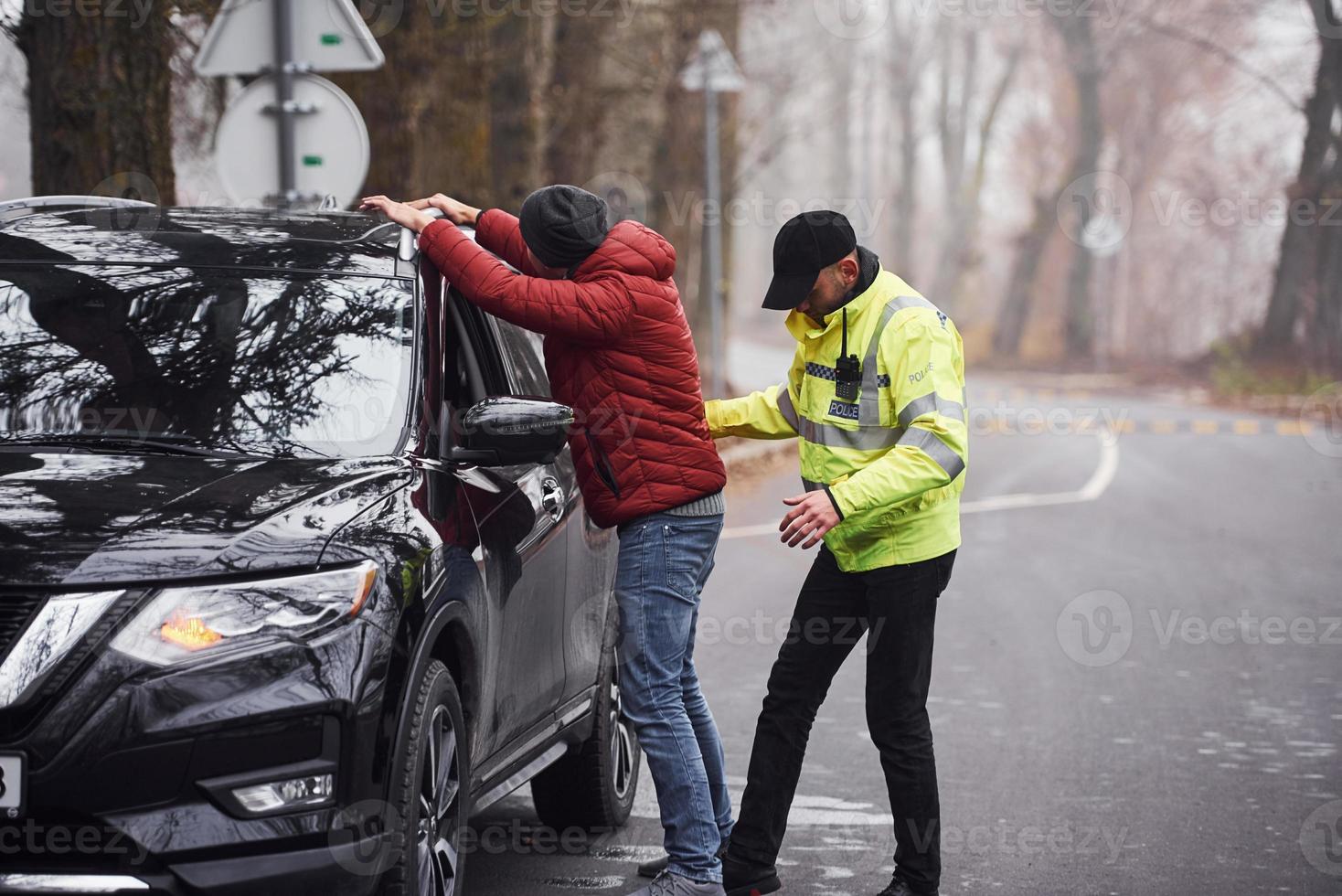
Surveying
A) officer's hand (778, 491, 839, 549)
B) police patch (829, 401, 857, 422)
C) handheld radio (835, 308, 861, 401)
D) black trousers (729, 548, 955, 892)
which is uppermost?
handheld radio (835, 308, 861, 401)

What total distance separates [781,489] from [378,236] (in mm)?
12127

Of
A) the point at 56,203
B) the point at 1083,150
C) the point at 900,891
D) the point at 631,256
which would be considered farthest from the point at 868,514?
the point at 1083,150

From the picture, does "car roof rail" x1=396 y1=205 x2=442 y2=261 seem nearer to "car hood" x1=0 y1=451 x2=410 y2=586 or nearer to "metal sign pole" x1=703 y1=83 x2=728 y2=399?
"car hood" x1=0 y1=451 x2=410 y2=586

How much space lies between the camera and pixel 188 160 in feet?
65.0

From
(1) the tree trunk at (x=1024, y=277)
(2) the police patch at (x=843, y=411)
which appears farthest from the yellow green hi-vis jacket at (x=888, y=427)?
(1) the tree trunk at (x=1024, y=277)

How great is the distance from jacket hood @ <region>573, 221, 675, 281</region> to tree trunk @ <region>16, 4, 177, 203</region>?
4716 millimetres

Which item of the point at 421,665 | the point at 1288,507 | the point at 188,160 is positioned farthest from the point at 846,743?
the point at 188,160

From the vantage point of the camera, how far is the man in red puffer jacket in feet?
15.4

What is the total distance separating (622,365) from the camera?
4.75 metres

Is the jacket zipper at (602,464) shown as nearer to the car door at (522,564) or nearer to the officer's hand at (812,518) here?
the car door at (522,564)

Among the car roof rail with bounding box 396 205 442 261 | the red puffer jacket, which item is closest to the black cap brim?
the red puffer jacket

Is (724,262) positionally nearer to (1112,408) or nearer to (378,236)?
(1112,408)

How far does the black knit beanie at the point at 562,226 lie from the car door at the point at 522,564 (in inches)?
18.1

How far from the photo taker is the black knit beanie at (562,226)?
184 inches
